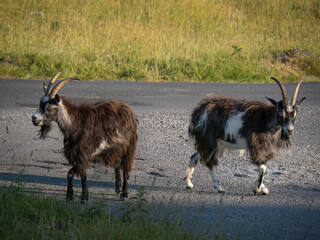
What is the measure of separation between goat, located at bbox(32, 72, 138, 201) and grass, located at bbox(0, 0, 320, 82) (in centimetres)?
776

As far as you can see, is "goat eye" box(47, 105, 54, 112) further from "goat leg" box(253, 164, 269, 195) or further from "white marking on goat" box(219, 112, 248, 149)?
"goat leg" box(253, 164, 269, 195)

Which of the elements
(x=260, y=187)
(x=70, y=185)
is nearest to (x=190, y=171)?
(x=260, y=187)

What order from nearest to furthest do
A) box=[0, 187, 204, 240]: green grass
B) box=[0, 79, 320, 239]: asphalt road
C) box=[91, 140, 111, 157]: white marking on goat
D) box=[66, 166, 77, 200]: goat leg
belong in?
box=[0, 187, 204, 240]: green grass, box=[0, 79, 320, 239]: asphalt road, box=[66, 166, 77, 200]: goat leg, box=[91, 140, 111, 157]: white marking on goat

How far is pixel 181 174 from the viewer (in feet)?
23.0

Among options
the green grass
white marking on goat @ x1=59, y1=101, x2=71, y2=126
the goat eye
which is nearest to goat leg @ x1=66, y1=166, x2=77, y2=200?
the green grass

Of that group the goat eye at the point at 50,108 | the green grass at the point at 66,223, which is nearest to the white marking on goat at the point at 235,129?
the green grass at the point at 66,223

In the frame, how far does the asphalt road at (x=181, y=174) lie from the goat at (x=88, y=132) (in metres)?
0.43

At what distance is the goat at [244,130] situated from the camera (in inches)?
244

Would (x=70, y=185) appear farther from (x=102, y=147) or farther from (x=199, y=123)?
(x=199, y=123)

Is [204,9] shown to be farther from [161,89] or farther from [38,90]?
[38,90]

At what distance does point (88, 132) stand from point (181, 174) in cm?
173

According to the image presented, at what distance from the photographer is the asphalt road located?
531 centimetres

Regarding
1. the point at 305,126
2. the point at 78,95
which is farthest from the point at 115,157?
the point at 78,95

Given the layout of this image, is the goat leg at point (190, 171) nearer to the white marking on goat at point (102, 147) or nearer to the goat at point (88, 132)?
the goat at point (88, 132)
